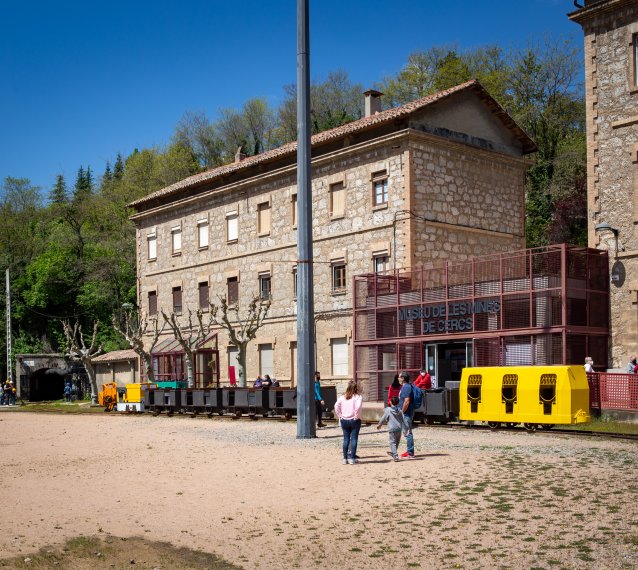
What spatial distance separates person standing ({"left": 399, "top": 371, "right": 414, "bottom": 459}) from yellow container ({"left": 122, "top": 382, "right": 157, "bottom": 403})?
23.2 m

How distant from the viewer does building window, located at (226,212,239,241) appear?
4600 centimetres

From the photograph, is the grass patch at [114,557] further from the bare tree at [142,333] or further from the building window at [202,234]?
the building window at [202,234]

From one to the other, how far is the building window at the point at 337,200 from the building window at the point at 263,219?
4729mm

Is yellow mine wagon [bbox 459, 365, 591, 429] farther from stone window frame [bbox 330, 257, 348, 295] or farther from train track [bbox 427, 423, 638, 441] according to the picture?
stone window frame [bbox 330, 257, 348, 295]

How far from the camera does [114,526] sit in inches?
440

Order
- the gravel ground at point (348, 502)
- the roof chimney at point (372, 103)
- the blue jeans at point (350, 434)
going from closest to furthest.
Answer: the gravel ground at point (348, 502)
the blue jeans at point (350, 434)
the roof chimney at point (372, 103)

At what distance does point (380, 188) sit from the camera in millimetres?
38031

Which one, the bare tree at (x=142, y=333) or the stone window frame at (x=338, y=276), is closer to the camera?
the stone window frame at (x=338, y=276)

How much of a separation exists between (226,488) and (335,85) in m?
64.7

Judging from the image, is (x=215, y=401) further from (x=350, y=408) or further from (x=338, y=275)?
(x=350, y=408)

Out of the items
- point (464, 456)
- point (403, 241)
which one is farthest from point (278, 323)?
point (464, 456)

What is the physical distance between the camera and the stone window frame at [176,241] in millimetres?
50188

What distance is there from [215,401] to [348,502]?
22008mm

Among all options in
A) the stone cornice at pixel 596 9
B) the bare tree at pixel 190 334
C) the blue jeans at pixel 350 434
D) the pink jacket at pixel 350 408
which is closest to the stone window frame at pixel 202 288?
the bare tree at pixel 190 334
